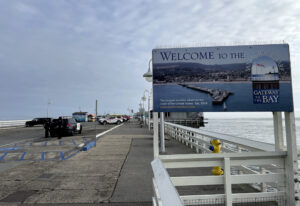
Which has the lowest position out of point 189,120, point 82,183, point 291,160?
point 82,183

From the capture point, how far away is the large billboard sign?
13.5 feet

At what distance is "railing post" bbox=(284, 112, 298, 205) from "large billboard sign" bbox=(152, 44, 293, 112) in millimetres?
402

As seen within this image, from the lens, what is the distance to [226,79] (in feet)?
13.6

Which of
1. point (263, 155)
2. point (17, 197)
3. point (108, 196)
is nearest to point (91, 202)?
point (108, 196)

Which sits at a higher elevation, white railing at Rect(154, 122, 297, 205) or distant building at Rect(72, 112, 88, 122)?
distant building at Rect(72, 112, 88, 122)

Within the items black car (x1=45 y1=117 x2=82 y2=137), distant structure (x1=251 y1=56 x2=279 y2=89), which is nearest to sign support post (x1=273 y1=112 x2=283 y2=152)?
distant structure (x1=251 y1=56 x2=279 y2=89)

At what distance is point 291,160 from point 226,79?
1.91 metres

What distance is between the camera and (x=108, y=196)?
189 inches

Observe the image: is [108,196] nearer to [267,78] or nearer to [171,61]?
[171,61]

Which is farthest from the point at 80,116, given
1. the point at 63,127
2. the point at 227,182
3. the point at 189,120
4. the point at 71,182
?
the point at 227,182

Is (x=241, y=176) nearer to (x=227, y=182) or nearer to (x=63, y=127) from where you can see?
(x=227, y=182)

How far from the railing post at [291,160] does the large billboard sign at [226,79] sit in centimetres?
40

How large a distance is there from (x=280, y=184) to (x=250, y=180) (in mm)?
700

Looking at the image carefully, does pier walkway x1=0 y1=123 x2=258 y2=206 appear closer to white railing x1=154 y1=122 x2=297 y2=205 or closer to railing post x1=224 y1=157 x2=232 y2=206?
white railing x1=154 y1=122 x2=297 y2=205
